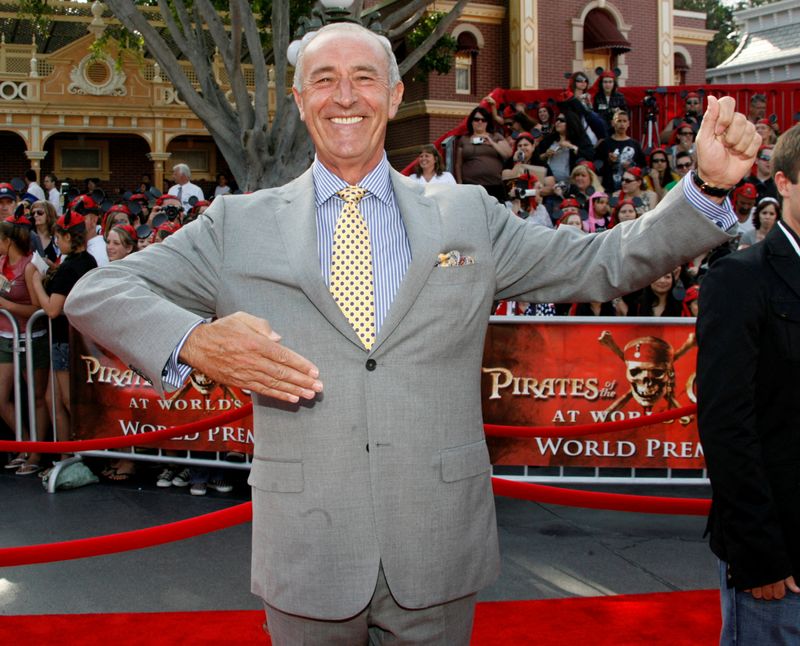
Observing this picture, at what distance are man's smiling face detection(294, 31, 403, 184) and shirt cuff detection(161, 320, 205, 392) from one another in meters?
0.63

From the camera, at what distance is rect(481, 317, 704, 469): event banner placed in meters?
6.23

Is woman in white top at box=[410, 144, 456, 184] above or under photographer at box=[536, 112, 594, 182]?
under

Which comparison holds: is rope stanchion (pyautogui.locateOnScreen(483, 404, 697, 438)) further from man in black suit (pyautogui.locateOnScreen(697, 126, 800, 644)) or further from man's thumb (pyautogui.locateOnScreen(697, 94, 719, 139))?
man's thumb (pyautogui.locateOnScreen(697, 94, 719, 139))

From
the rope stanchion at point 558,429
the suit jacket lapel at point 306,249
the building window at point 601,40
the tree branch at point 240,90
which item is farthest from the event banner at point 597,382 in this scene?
the building window at point 601,40

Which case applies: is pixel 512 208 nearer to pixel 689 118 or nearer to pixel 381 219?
pixel 689 118

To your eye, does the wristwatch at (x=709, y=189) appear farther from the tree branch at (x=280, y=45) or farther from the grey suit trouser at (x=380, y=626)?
the tree branch at (x=280, y=45)

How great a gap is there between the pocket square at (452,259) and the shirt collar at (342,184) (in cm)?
24

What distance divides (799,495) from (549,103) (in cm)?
1226

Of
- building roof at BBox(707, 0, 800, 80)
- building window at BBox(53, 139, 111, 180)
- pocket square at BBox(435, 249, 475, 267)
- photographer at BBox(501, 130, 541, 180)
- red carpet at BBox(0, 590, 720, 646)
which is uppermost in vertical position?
building roof at BBox(707, 0, 800, 80)

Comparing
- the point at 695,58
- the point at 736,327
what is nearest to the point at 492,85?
the point at 695,58

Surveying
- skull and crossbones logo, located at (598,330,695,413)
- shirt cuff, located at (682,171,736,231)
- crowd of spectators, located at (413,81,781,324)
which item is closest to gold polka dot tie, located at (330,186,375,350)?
shirt cuff, located at (682,171,736,231)

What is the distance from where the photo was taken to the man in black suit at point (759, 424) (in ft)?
8.17

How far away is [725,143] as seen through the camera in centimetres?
213

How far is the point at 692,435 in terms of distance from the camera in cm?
630
